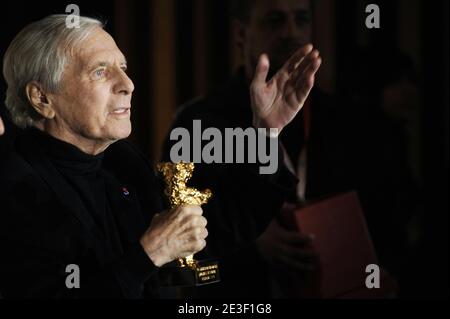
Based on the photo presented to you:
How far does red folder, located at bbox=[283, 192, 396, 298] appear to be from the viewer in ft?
8.73

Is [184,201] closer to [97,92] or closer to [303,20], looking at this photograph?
[97,92]

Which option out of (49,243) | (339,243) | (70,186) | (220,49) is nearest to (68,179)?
(70,186)

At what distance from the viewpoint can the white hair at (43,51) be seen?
1.87 m

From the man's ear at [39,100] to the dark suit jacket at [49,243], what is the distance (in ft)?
0.23

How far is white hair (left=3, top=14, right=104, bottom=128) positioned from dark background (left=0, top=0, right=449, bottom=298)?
85.2 inches

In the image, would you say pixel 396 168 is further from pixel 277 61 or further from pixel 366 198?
pixel 277 61

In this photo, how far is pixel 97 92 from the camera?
1892mm

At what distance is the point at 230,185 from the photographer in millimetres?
2191

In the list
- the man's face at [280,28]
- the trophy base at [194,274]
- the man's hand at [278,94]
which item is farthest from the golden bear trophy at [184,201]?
the man's face at [280,28]

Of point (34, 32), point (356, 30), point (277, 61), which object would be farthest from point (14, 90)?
point (356, 30)

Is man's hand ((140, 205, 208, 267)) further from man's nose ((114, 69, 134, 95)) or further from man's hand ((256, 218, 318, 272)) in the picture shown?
man's hand ((256, 218, 318, 272))

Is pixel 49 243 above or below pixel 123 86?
below

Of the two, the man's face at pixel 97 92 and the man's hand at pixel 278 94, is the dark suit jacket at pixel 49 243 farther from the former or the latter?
the man's hand at pixel 278 94

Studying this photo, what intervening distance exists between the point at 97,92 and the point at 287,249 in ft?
3.21
